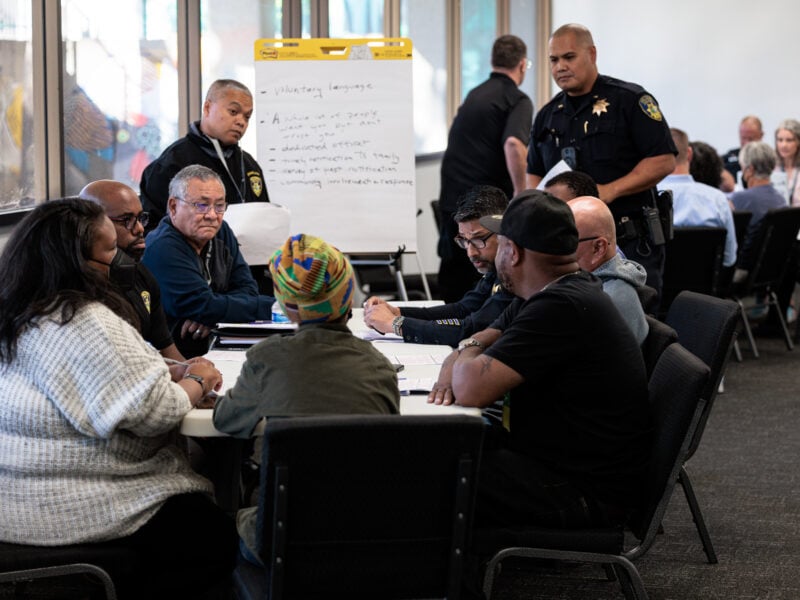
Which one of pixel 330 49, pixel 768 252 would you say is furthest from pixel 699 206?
pixel 330 49

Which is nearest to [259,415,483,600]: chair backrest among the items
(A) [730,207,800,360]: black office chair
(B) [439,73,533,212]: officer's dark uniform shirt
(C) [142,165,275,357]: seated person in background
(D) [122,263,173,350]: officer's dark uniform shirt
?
(D) [122,263,173,350]: officer's dark uniform shirt

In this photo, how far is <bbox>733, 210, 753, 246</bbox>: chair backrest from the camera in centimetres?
657

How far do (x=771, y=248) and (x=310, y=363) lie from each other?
524 centimetres

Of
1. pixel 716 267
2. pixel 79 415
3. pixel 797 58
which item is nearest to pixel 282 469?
pixel 79 415

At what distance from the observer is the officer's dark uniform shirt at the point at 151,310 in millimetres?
3037

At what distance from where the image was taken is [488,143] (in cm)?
601

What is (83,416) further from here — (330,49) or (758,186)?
(758,186)

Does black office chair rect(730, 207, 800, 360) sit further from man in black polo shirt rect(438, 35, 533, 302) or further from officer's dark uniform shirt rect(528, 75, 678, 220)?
officer's dark uniform shirt rect(528, 75, 678, 220)

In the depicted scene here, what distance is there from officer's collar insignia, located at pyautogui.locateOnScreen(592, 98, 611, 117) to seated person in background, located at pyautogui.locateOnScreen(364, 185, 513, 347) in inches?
36.2

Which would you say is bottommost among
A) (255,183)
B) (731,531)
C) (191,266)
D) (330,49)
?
(731,531)

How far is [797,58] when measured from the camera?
945 cm

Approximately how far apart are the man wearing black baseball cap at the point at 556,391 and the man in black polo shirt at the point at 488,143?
346cm

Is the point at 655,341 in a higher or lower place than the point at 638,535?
higher

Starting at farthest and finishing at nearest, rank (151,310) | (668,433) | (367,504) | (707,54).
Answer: (707,54) → (151,310) → (668,433) → (367,504)
